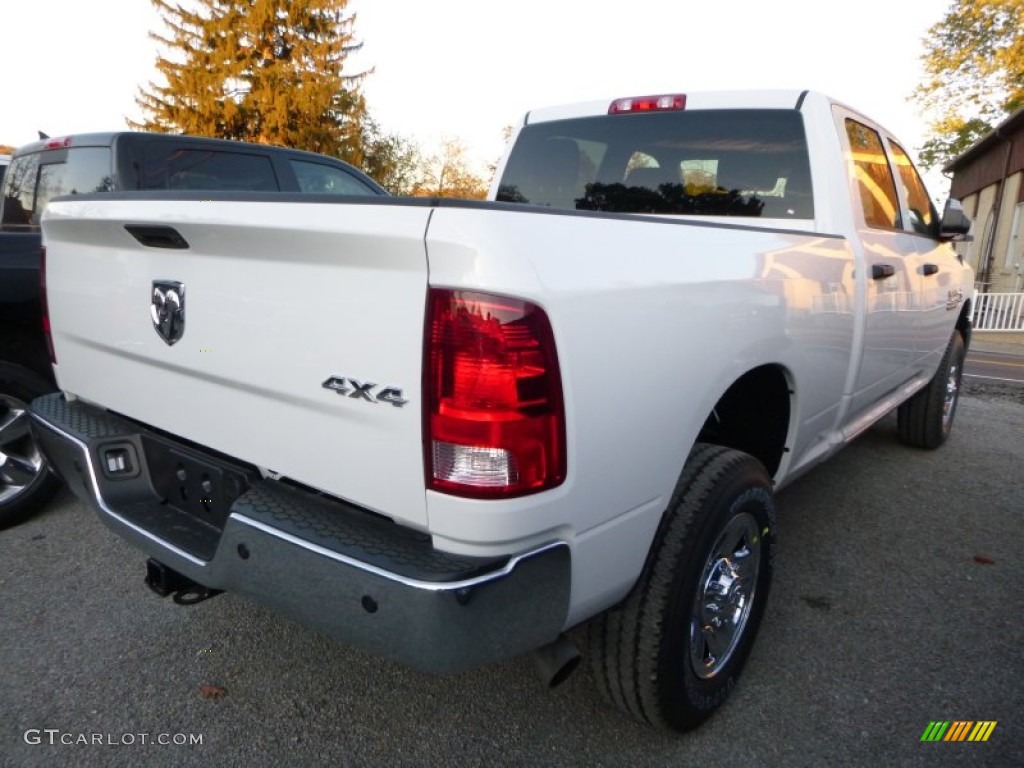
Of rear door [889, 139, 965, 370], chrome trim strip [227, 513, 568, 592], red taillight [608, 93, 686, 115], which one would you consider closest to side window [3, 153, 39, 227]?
red taillight [608, 93, 686, 115]

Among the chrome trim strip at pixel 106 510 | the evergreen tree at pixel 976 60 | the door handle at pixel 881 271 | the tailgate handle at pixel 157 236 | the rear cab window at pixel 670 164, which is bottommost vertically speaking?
the chrome trim strip at pixel 106 510

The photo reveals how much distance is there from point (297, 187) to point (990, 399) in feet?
22.6

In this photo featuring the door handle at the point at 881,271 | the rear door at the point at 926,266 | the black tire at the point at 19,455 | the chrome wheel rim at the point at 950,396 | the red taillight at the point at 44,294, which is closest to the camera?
the red taillight at the point at 44,294

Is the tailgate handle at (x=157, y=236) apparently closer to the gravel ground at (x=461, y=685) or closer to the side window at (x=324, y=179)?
the gravel ground at (x=461, y=685)

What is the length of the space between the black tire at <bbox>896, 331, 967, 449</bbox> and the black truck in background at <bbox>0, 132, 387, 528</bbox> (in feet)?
12.9

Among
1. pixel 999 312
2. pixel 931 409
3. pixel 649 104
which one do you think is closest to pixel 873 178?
pixel 649 104

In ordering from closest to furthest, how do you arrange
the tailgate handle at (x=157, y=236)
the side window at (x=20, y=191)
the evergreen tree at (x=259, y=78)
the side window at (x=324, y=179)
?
1. the tailgate handle at (x=157, y=236)
2. the side window at (x=20, y=191)
3. the side window at (x=324, y=179)
4. the evergreen tree at (x=259, y=78)

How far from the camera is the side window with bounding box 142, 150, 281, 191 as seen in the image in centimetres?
440

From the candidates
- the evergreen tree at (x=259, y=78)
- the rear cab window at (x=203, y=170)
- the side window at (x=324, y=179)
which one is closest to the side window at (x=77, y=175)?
the rear cab window at (x=203, y=170)

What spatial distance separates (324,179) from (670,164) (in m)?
3.52

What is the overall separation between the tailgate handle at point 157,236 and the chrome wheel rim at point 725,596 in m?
1.64

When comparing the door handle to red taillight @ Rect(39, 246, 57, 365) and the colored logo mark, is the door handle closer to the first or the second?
the colored logo mark

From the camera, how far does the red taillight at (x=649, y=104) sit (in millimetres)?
3088

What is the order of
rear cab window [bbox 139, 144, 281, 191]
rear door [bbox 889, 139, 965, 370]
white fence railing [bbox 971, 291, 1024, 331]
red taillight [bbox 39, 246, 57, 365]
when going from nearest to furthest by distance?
red taillight [bbox 39, 246, 57, 365], rear door [bbox 889, 139, 965, 370], rear cab window [bbox 139, 144, 281, 191], white fence railing [bbox 971, 291, 1024, 331]
